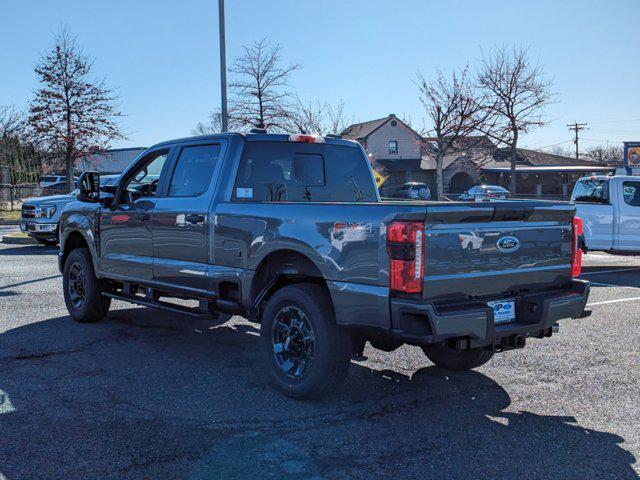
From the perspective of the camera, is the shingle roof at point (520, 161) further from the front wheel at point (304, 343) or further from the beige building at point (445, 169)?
the front wheel at point (304, 343)

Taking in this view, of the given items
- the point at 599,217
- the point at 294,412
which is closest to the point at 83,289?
the point at 294,412

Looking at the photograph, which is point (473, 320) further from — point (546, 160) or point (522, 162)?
point (546, 160)

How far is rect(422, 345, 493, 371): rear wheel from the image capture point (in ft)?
18.2

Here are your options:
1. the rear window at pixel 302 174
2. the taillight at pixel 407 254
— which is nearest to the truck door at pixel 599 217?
the rear window at pixel 302 174

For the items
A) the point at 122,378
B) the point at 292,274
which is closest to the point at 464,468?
the point at 292,274

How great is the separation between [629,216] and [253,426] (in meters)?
11.2

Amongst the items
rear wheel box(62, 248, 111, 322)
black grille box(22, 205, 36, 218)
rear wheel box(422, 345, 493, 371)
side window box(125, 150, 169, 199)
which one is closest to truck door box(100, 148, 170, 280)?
side window box(125, 150, 169, 199)

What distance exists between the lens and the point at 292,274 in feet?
16.9

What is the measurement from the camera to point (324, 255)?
4.71 m

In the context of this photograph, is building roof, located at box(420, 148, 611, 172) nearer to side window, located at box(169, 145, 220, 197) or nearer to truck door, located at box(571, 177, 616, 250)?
truck door, located at box(571, 177, 616, 250)

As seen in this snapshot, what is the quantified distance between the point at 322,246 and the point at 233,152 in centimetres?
161

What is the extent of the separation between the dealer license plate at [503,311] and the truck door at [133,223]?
350cm

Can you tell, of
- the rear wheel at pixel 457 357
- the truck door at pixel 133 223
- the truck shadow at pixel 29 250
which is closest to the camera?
the rear wheel at pixel 457 357

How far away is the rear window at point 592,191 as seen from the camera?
13.5 meters
